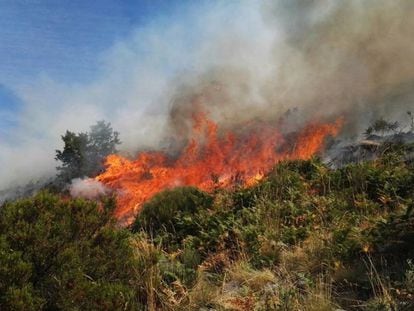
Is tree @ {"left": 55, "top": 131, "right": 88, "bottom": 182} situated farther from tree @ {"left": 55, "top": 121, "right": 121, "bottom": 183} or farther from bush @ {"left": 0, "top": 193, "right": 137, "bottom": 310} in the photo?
bush @ {"left": 0, "top": 193, "right": 137, "bottom": 310}

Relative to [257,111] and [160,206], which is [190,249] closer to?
[160,206]

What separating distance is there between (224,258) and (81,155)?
34953 mm

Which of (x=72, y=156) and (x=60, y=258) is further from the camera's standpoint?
(x=72, y=156)

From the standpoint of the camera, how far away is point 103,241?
5.13 m

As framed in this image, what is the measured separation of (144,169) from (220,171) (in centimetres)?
558

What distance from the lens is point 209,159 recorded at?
34.3m

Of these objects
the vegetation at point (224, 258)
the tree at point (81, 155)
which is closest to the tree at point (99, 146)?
the tree at point (81, 155)

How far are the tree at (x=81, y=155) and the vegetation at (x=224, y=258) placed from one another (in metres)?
30.9

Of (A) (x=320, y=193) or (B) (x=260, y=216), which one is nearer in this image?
(B) (x=260, y=216)

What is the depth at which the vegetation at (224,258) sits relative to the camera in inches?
170

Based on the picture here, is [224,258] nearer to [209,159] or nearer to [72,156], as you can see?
[209,159]

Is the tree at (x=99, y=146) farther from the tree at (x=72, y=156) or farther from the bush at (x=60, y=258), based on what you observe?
the bush at (x=60, y=258)

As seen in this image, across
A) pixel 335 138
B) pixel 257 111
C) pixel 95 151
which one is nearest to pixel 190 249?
pixel 335 138

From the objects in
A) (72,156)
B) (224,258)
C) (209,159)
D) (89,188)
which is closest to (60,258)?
(224,258)
